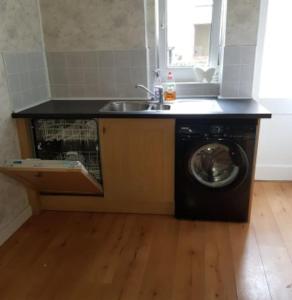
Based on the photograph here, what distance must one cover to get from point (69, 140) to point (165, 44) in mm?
1270

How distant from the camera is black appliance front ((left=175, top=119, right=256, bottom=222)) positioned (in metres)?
2.14

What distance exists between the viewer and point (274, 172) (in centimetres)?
300

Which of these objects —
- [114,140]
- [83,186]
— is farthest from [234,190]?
[83,186]

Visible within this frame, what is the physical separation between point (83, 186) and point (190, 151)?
858mm

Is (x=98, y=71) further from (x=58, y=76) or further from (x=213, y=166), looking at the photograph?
(x=213, y=166)

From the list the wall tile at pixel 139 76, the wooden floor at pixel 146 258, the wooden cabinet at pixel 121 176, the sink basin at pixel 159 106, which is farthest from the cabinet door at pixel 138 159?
the wall tile at pixel 139 76

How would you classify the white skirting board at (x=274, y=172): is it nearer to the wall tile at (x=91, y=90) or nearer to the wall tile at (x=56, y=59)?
the wall tile at (x=91, y=90)

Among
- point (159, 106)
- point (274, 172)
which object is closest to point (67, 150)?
point (159, 106)

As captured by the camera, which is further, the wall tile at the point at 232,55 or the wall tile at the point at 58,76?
the wall tile at the point at 58,76

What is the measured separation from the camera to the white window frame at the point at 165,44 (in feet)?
8.82

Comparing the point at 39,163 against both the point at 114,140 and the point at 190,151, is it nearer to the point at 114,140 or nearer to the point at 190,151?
the point at 114,140

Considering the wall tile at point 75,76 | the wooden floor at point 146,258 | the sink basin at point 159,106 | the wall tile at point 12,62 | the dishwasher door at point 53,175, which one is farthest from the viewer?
the wall tile at point 75,76

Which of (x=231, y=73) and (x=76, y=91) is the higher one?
(x=231, y=73)

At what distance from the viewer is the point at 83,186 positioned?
2.33 meters
